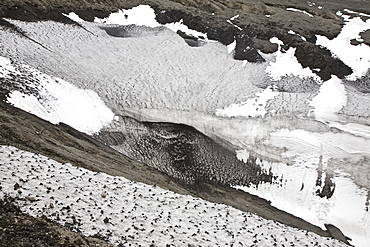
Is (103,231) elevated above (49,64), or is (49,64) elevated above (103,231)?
(103,231)

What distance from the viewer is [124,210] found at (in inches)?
476

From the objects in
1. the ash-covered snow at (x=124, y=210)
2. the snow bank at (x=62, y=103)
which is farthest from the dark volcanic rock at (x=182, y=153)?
the ash-covered snow at (x=124, y=210)

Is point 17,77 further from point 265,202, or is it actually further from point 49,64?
point 265,202

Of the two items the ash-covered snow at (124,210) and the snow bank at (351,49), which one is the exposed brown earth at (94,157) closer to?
the ash-covered snow at (124,210)

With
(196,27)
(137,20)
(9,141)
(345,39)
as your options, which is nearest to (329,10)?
(345,39)

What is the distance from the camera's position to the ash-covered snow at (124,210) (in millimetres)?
10914

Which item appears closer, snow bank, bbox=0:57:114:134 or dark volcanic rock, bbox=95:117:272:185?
snow bank, bbox=0:57:114:134

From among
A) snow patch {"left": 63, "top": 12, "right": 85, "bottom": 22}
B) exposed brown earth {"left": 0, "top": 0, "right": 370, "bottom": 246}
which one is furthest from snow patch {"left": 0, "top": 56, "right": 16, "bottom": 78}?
snow patch {"left": 63, "top": 12, "right": 85, "bottom": 22}

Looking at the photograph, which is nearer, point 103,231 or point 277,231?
point 103,231

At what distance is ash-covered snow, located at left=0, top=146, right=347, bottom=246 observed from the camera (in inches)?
430

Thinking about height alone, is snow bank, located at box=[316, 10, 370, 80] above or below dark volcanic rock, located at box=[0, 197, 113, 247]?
below

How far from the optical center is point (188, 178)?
65.6 feet

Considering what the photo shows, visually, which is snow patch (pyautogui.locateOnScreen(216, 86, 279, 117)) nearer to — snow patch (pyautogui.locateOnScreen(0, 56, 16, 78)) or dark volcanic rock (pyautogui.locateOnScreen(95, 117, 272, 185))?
dark volcanic rock (pyautogui.locateOnScreen(95, 117, 272, 185))

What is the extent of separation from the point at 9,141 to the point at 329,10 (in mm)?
29997
